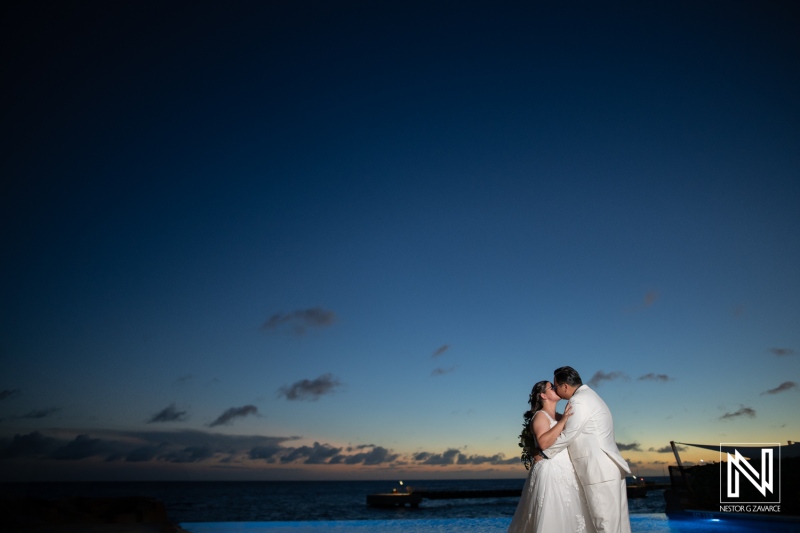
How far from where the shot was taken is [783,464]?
1299cm

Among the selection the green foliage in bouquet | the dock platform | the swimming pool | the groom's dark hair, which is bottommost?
the dock platform

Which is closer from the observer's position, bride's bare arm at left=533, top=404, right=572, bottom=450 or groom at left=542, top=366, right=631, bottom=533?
groom at left=542, top=366, right=631, bottom=533

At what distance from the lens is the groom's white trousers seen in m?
4.48

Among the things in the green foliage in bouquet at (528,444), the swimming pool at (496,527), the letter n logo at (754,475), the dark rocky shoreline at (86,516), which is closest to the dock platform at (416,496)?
the swimming pool at (496,527)

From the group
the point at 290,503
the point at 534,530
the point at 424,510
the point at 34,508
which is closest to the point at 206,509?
the point at 290,503

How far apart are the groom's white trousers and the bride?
0.91 ft

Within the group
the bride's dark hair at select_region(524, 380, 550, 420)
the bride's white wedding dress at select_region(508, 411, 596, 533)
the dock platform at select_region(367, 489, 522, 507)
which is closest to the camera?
the bride's white wedding dress at select_region(508, 411, 596, 533)

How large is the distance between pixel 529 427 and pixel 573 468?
1.59 ft

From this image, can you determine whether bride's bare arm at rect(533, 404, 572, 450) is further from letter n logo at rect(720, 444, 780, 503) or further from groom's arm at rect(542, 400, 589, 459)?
letter n logo at rect(720, 444, 780, 503)

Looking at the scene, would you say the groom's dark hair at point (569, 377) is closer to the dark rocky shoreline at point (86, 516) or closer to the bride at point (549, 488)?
the bride at point (549, 488)

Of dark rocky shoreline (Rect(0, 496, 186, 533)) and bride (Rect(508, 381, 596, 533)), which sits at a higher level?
Answer: bride (Rect(508, 381, 596, 533))

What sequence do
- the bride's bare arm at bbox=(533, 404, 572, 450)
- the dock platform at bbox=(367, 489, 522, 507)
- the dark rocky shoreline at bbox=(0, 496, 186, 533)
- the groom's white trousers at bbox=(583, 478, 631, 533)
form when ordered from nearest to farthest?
1. the groom's white trousers at bbox=(583, 478, 631, 533)
2. the bride's bare arm at bbox=(533, 404, 572, 450)
3. the dark rocky shoreline at bbox=(0, 496, 186, 533)
4. the dock platform at bbox=(367, 489, 522, 507)

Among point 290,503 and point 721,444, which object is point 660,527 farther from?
point 290,503

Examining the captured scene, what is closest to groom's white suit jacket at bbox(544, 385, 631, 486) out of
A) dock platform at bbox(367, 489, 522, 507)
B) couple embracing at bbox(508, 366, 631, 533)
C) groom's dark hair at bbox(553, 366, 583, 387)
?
couple embracing at bbox(508, 366, 631, 533)
